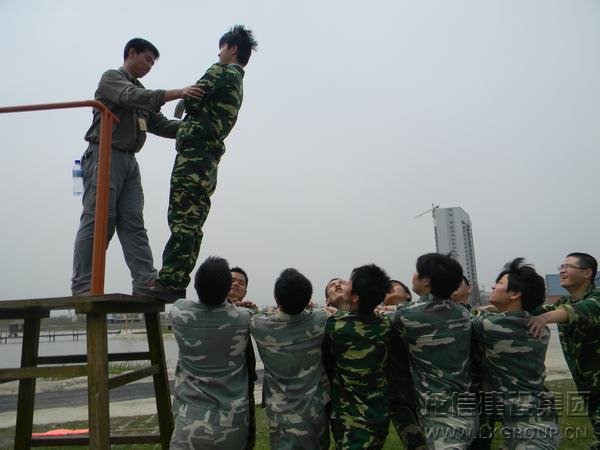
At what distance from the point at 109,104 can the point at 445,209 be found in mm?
42448

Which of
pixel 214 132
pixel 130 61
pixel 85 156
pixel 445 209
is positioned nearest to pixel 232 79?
pixel 214 132

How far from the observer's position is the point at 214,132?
391 centimetres

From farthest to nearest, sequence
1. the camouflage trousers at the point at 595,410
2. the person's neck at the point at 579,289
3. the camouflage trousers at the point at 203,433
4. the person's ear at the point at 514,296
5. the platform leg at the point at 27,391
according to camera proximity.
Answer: the person's neck at the point at 579,289 → the platform leg at the point at 27,391 → the camouflage trousers at the point at 595,410 → the person's ear at the point at 514,296 → the camouflage trousers at the point at 203,433

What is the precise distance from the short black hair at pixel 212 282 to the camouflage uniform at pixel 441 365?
1300mm

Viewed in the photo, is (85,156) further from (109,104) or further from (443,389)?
(443,389)

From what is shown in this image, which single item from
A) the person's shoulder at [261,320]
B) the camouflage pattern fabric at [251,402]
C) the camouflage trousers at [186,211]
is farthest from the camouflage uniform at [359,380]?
the camouflage trousers at [186,211]

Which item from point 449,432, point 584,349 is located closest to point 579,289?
point 584,349

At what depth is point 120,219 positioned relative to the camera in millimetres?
4129

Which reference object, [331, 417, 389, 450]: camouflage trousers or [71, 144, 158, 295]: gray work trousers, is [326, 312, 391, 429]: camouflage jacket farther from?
[71, 144, 158, 295]: gray work trousers

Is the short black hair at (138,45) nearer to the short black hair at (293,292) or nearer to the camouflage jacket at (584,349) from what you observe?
the short black hair at (293,292)

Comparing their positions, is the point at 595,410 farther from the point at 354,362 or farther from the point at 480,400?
the point at 354,362

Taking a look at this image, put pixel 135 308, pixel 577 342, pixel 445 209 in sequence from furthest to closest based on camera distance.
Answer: pixel 445 209 < pixel 577 342 < pixel 135 308

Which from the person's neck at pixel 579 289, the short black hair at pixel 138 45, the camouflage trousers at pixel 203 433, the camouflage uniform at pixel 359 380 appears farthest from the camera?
the person's neck at pixel 579 289

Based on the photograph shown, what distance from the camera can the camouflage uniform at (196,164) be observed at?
3.67 meters
